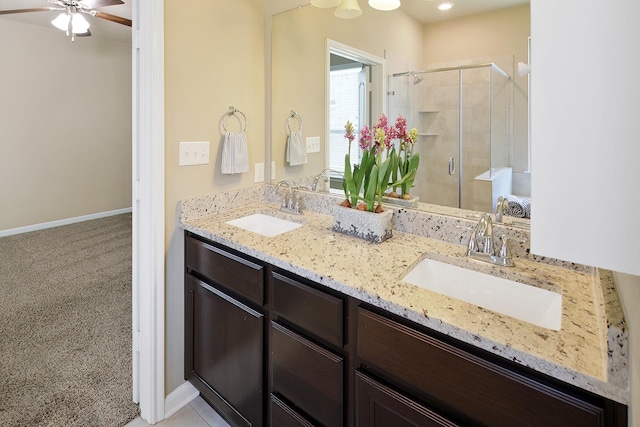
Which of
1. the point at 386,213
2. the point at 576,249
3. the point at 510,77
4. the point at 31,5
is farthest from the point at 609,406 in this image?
the point at 31,5

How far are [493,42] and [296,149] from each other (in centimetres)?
113

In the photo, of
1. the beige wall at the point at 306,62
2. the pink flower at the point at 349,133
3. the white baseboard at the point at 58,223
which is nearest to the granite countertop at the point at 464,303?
the pink flower at the point at 349,133

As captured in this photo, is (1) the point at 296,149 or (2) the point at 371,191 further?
(1) the point at 296,149

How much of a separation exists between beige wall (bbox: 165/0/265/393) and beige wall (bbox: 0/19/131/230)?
4122 mm

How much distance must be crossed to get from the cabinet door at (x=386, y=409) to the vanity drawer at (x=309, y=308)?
0.15 m

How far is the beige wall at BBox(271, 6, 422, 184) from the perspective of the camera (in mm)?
1738

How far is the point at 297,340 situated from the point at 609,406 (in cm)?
82

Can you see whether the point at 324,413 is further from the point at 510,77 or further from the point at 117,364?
the point at 117,364

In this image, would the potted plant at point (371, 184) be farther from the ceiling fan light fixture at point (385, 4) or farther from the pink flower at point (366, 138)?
the ceiling fan light fixture at point (385, 4)

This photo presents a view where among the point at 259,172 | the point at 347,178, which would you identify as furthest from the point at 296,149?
the point at 347,178

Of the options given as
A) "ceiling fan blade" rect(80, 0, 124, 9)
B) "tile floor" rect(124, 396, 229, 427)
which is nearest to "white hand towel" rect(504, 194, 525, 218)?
"tile floor" rect(124, 396, 229, 427)

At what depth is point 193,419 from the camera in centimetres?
170

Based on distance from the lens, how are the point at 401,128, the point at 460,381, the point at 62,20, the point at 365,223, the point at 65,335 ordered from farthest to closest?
the point at 62,20 → the point at 65,335 → the point at 401,128 → the point at 365,223 → the point at 460,381

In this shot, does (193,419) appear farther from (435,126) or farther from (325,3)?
(325,3)
